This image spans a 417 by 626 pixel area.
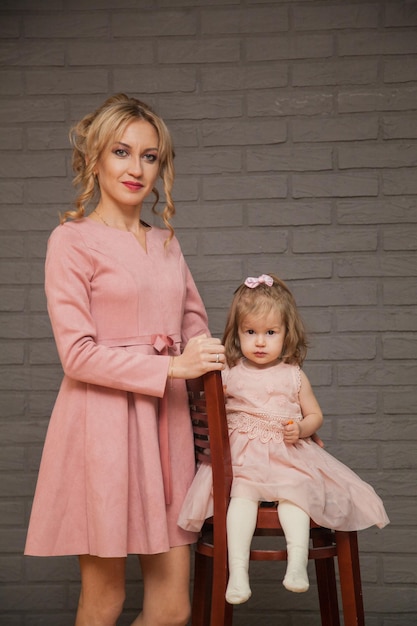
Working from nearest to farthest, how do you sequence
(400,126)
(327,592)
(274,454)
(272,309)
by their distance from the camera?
(274,454), (272,309), (327,592), (400,126)

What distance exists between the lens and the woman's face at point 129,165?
231 cm

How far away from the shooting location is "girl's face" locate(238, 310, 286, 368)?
2.36m

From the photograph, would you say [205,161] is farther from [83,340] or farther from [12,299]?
[83,340]

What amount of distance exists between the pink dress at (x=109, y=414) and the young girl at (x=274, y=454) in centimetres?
12

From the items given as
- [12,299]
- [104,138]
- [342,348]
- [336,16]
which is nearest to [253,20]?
[336,16]

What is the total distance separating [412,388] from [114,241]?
1.38 m

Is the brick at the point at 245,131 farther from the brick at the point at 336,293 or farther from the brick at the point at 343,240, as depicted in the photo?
the brick at the point at 336,293

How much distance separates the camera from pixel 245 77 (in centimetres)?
313

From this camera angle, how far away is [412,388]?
312 cm

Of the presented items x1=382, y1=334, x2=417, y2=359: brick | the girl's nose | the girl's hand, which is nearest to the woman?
the girl's nose

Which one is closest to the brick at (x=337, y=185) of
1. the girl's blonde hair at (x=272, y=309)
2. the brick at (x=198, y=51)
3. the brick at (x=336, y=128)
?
the brick at (x=336, y=128)

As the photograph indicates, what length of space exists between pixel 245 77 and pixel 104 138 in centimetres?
101

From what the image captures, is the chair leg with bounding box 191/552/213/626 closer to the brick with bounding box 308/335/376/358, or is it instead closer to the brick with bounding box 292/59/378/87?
the brick with bounding box 308/335/376/358

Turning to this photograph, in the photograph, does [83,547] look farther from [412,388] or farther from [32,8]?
[32,8]
